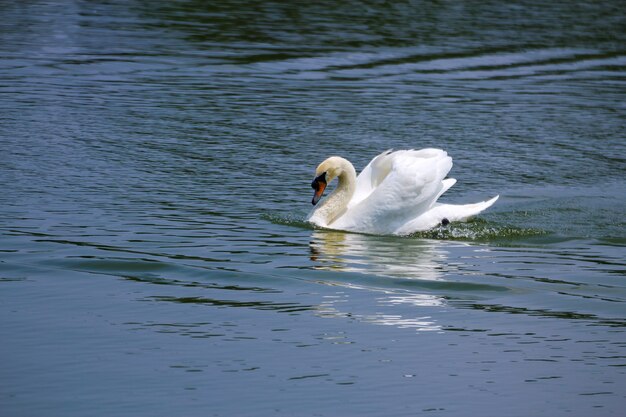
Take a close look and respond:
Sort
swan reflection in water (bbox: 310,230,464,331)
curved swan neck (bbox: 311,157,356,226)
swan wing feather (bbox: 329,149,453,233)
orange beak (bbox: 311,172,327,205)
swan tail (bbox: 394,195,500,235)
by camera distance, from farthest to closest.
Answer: orange beak (bbox: 311,172,327,205) < curved swan neck (bbox: 311,157,356,226) < swan tail (bbox: 394,195,500,235) < swan wing feather (bbox: 329,149,453,233) < swan reflection in water (bbox: 310,230,464,331)

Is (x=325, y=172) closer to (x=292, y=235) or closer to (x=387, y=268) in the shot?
(x=292, y=235)

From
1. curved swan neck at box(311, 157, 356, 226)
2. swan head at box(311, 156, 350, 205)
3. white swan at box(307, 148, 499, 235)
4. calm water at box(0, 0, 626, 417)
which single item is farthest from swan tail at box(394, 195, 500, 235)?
swan head at box(311, 156, 350, 205)

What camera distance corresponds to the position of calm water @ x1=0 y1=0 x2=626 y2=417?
762 cm

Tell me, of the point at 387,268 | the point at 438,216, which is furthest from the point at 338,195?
the point at 387,268

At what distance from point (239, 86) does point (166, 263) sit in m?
9.75

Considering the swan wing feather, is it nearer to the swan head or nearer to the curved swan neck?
the curved swan neck

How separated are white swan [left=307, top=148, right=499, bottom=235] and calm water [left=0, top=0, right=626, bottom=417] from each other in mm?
201

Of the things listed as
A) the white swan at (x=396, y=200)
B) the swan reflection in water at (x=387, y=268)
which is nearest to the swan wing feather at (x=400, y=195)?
the white swan at (x=396, y=200)

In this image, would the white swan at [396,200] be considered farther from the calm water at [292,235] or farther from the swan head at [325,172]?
the calm water at [292,235]

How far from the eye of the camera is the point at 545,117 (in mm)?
18078

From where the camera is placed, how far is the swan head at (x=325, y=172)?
12477 millimetres

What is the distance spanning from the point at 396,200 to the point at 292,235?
3.22 ft

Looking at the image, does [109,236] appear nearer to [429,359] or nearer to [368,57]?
[429,359]

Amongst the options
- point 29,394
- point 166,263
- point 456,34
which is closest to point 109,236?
point 166,263
